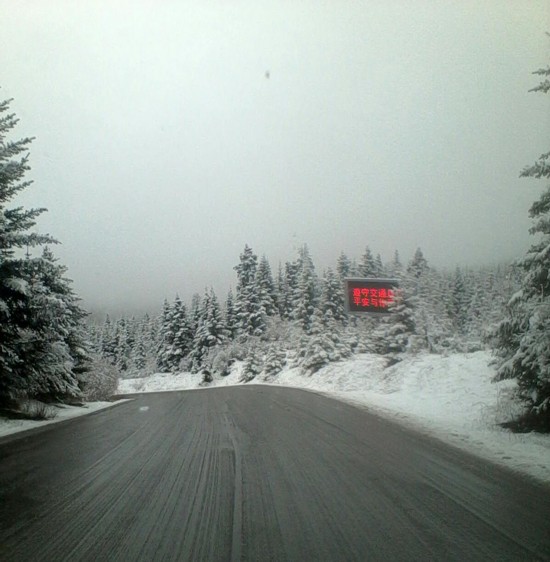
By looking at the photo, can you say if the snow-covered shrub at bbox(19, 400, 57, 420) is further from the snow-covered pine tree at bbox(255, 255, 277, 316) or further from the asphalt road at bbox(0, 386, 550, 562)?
the snow-covered pine tree at bbox(255, 255, 277, 316)

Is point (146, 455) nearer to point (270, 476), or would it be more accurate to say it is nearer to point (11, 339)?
point (270, 476)

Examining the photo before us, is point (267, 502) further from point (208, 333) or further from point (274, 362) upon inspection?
Answer: point (208, 333)

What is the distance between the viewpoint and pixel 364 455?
744 centimetres

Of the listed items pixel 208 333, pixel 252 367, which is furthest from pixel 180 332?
pixel 252 367

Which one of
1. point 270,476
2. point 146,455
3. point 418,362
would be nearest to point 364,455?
point 270,476

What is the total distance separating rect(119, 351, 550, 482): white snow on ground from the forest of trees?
107 centimetres

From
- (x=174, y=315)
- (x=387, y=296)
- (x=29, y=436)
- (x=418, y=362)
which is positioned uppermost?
A: (x=174, y=315)

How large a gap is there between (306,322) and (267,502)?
45933 mm

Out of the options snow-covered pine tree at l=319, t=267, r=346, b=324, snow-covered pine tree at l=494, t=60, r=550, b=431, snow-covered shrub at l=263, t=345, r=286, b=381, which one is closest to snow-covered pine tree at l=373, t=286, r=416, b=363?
snow-covered pine tree at l=494, t=60, r=550, b=431

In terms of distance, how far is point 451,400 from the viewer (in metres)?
14.5

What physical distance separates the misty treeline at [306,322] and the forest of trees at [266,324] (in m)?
0.13

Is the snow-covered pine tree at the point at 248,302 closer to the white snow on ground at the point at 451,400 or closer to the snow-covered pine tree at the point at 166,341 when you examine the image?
the snow-covered pine tree at the point at 166,341

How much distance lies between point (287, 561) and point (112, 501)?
258 cm

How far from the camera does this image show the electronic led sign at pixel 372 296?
89.3 feet
